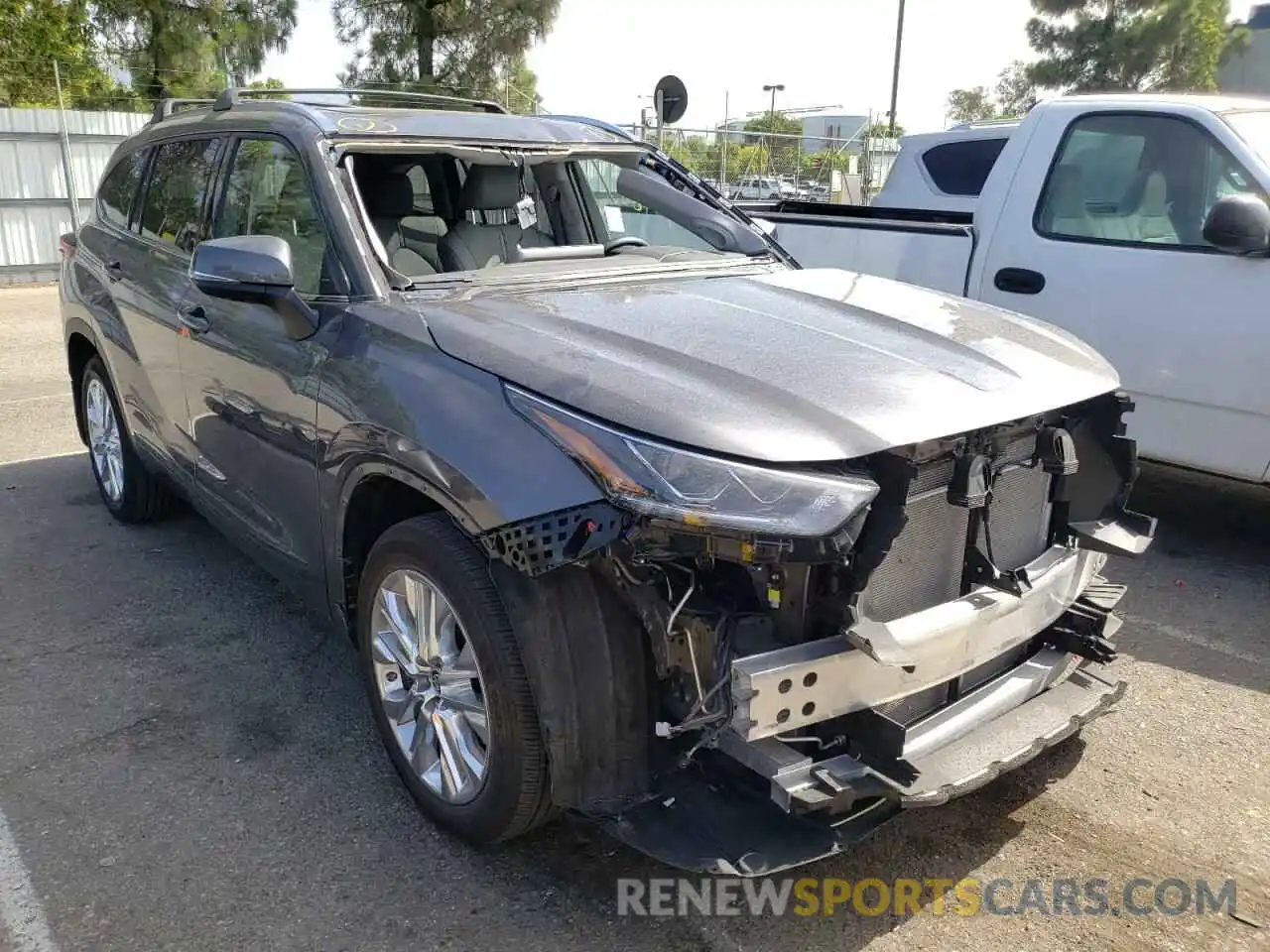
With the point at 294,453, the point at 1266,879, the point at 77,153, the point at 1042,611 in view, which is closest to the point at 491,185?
the point at 294,453

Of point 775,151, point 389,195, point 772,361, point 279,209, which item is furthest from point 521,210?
point 775,151

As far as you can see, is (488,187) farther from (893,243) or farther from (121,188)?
(893,243)

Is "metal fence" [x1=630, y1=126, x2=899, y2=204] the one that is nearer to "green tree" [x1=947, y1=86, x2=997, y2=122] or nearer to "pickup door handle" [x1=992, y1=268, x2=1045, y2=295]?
"pickup door handle" [x1=992, y1=268, x2=1045, y2=295]

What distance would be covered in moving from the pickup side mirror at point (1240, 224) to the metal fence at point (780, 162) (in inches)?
393

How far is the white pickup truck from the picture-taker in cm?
457

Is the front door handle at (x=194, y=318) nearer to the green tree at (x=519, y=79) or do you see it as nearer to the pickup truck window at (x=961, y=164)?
the pickup truck window at (x=961, y=164)

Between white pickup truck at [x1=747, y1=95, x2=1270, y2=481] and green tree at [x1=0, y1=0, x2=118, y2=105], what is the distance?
62.0 ft

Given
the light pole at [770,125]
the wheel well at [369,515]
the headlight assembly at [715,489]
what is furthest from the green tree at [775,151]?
the headlight assembly at [715,489]

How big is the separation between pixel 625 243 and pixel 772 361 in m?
1.54

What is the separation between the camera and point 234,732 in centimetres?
341

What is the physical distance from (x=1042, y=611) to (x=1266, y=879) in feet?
2.96

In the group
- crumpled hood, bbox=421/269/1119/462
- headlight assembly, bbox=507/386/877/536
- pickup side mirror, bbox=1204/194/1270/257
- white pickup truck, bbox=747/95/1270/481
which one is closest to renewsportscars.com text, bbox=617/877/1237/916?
headlight assembly, bbox=507/386/877/536

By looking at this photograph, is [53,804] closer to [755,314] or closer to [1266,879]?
[755,314]

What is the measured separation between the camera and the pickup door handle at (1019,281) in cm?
523
